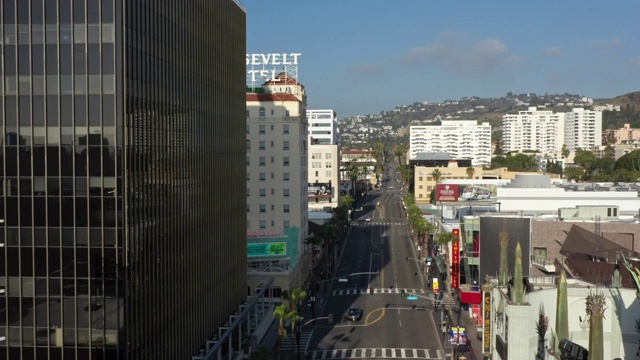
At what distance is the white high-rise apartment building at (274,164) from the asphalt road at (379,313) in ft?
40.3

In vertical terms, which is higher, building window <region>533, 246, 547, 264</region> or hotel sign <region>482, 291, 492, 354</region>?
building window <region>533, 246, 547, 264</region>

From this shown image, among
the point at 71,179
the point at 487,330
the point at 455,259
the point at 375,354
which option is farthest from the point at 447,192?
the point at 71,179

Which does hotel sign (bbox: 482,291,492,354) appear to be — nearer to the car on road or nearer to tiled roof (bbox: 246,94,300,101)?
the car on road

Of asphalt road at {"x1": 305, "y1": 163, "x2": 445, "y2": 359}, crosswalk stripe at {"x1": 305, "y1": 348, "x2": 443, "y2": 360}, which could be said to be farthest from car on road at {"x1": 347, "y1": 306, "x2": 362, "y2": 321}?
crosswalk stripe at {"x1": 305, "y1": 348, "x2": 443, "y2": 360}

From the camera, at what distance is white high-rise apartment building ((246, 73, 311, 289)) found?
123438 mm

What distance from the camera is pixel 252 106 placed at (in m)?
126

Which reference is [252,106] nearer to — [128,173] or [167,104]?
[167,104]

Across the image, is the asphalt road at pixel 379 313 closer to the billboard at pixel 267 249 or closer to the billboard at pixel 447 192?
the billboard at pixel 267 249

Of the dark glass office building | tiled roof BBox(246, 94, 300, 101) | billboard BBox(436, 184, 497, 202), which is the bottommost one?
billboard BBox(436, 184, 497, 202)

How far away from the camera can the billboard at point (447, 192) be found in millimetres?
186250

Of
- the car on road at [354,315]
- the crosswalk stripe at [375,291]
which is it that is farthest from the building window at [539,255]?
the crosswalk stripe at [375,291]

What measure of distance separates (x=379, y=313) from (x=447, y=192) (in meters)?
87.8

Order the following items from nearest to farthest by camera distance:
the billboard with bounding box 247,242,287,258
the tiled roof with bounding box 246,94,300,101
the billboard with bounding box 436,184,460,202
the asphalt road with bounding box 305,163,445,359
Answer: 1. the asphalt road with bounding box 305,163,445,359
2. the billboard with bounding box 247,242,287,258
3. the tiled roof with bounding box 246,94,300,101
4. the billboard with bounding box 436,184,460,202

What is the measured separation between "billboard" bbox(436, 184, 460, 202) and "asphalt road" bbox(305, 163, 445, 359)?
90.1 feet
